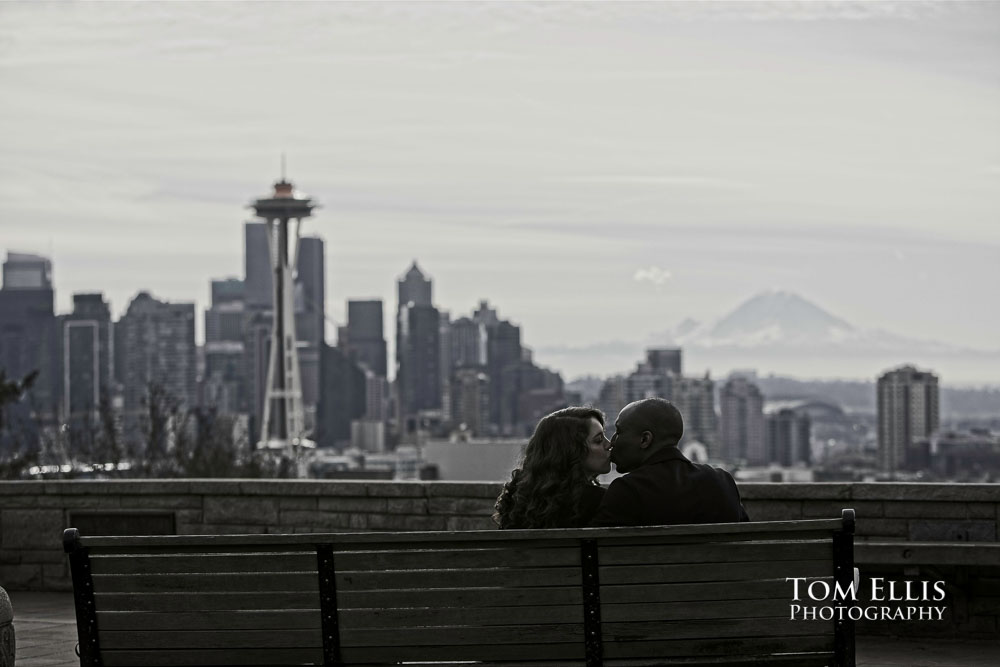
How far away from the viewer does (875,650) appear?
749 cm

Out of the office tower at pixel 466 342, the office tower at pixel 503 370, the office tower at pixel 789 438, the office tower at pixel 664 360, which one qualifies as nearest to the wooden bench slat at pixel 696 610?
the office tower at pixel 503 370

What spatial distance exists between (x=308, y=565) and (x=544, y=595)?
0.74 metres

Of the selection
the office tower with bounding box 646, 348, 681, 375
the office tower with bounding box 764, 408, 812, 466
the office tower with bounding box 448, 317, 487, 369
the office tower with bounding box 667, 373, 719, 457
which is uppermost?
the office tower with bounding box 448, 317, 487, 369

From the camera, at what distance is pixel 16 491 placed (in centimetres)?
1041

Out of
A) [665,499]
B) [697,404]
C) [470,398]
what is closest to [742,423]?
[697,404]

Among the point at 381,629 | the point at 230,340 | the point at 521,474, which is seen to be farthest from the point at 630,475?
the point at 230,340

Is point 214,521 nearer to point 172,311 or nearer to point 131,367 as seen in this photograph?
point 131,367

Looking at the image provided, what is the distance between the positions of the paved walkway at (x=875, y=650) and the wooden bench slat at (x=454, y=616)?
2.67 metres

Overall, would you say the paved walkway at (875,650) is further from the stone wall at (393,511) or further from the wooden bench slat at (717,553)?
the wooden bench slat at (717,553)

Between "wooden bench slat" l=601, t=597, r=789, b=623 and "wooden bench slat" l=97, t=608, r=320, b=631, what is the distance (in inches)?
37.4

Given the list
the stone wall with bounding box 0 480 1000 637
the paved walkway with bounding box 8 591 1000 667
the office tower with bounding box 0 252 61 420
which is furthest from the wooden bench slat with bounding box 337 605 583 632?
the office tower with bounding box 0 252 61 420

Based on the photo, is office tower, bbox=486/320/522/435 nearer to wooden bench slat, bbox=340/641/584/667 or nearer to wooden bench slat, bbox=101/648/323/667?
wooden bench slat, bbox=101/648/323/667

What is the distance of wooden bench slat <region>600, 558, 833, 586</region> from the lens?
4832mm

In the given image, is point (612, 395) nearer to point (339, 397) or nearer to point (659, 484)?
point (339, 397)
